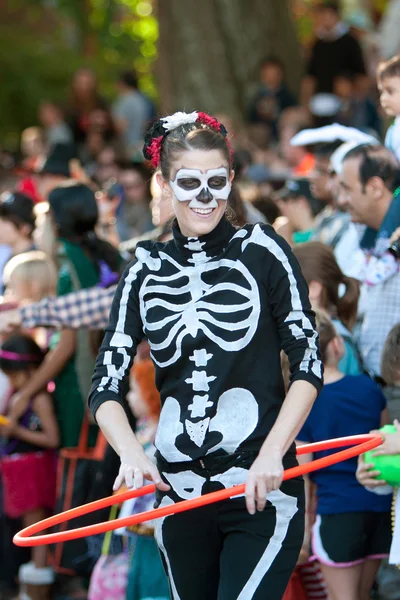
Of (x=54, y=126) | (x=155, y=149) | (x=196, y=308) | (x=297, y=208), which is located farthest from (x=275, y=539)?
(x=54, y=126)

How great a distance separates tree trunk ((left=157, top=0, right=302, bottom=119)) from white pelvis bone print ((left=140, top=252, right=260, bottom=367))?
10.2 meters

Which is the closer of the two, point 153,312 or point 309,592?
point 153,312

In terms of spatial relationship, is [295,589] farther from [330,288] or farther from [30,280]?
[30,280]

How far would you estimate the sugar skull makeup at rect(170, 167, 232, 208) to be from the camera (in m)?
3.97

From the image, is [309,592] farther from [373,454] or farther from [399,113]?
[399,113]

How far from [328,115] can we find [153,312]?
876cm

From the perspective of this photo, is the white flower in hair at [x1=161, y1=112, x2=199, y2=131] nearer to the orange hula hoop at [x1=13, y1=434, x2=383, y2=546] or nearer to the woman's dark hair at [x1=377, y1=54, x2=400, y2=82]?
the orange hula hoop at [x1=13, y1=434, x2=383, y2=546]

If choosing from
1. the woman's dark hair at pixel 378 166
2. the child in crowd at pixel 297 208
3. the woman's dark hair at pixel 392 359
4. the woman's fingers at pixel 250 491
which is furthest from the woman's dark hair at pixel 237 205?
the woman's fingers at pixel 250 491

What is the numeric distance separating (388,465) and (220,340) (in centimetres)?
126

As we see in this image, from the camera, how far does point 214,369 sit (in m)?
3.89

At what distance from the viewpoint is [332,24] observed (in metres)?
13.2

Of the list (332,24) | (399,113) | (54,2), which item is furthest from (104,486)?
(54,2)

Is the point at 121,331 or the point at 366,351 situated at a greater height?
the point at 121,331

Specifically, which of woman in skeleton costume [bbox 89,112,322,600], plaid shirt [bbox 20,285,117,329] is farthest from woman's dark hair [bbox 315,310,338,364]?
plaid shirt [bbox 20,285,117,329]
